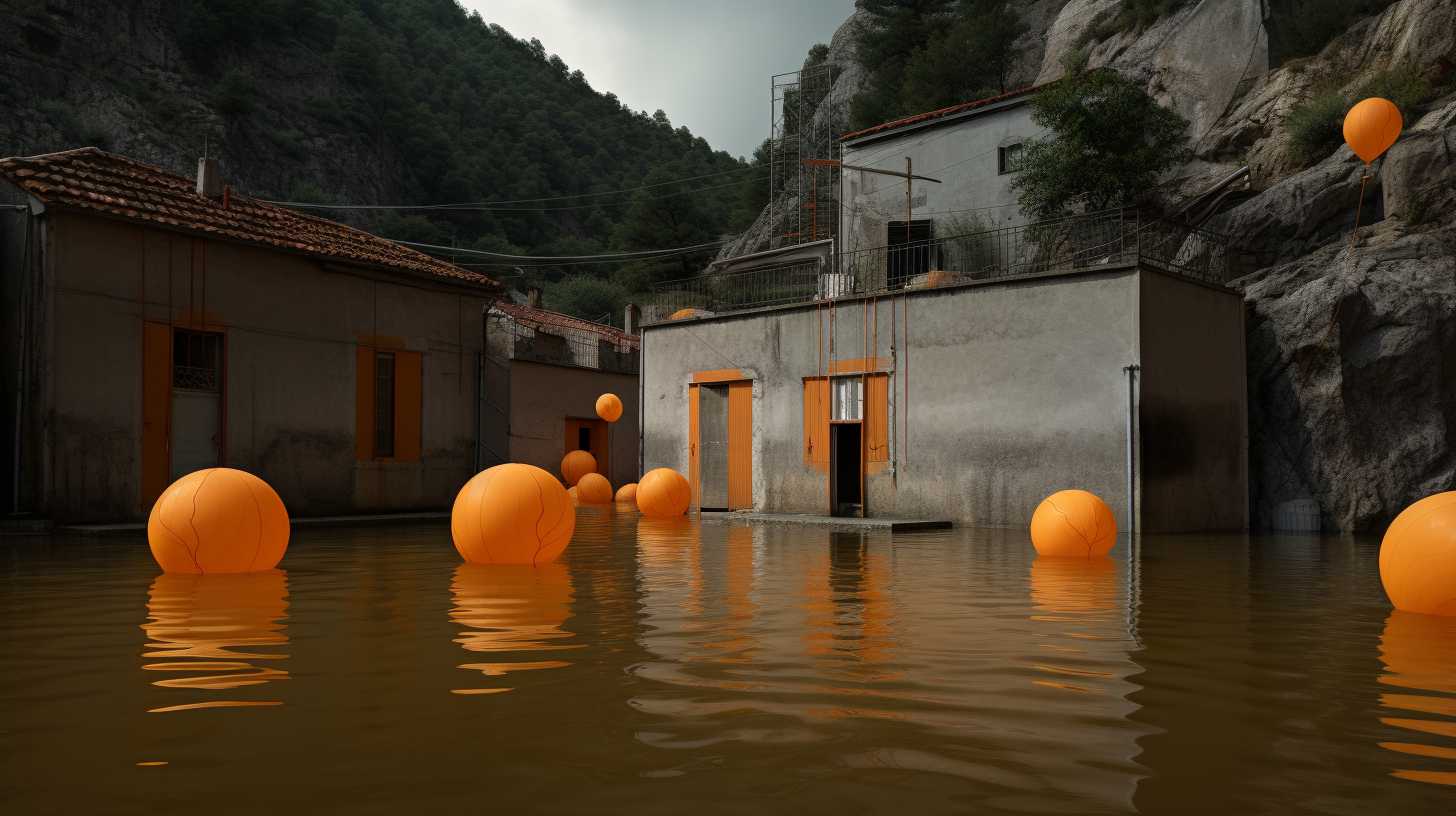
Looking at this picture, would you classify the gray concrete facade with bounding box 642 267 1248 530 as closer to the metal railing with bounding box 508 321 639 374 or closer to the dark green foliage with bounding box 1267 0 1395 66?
the metal railing with bounding box 508 321 639 374

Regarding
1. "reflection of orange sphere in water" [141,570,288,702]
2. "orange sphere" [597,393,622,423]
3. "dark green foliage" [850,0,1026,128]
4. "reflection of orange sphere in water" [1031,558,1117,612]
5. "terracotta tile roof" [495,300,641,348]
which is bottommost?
"reflection of orange sphere in water" [1031,558,1117,612]

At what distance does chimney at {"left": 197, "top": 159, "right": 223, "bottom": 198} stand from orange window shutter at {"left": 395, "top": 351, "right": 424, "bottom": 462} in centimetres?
484

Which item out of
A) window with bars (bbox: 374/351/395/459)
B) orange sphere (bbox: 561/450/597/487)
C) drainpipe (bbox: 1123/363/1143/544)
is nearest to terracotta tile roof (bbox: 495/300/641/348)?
orange sphere (bbox: 561/450/597/487)

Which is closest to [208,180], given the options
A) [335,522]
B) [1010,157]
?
[335,522]

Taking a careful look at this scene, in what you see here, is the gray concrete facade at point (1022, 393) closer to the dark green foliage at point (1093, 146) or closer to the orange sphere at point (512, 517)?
the dark green foliage at point (1093, 146)

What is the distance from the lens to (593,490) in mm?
27109

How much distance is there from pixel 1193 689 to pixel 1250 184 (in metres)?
29.9

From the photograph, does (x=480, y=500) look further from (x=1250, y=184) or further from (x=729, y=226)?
(x=729, y=226)

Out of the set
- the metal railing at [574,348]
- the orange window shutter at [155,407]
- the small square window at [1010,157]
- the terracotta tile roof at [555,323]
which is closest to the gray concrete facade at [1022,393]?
the orange window shutter at [155,407]

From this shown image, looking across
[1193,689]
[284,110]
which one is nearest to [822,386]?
[1193,689]

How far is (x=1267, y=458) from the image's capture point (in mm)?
20844

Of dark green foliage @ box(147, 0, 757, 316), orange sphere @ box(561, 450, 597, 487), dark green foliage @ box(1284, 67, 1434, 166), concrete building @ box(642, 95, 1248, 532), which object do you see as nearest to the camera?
concrete building @ box(642, 95, 1248, 532)

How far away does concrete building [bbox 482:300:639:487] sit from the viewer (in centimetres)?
3198

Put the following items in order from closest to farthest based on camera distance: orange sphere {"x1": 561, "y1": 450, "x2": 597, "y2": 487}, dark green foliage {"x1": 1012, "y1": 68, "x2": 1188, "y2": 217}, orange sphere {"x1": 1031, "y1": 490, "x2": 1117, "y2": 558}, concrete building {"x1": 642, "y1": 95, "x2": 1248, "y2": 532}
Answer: orange sphere {"x1": 1031, "y1": 490, "x2": 1117, "y2": 558}
concrete building {"x1": 642, "y1": 95, "x2": 1248, "y2": 532}
dark green foliage {"x1": 1012, "y1": 68, "x2": 1188, "y2": 217}
orange sphere {"x1": 561, "y1": 450, "x2": 597, "y2": 487}
